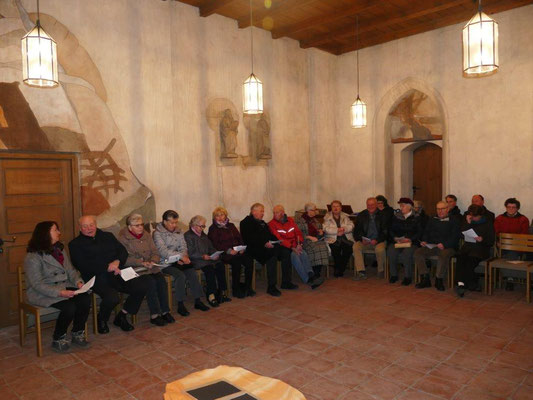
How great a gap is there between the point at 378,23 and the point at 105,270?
710cm

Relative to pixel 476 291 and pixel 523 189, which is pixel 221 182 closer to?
pixel 476 291

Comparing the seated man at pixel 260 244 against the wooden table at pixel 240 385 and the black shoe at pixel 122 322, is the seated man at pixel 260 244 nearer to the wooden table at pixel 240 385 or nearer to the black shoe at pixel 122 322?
the black shoe at pixel 122 322

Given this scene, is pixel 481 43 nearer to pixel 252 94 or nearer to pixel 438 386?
pixel 438 386

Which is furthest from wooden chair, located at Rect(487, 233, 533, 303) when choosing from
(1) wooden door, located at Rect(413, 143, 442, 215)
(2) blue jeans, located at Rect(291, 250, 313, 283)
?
(1) wooden door, located at Rect(413, 143, 442, 215)

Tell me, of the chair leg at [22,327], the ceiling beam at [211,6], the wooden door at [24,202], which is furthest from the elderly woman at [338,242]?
the chair leg at [22,327]

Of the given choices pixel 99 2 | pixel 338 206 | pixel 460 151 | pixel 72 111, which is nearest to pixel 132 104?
pixel 72 111

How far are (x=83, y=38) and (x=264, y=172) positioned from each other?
4294 millimetres

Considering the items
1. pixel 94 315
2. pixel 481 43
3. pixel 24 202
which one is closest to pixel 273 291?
pixel 94 315

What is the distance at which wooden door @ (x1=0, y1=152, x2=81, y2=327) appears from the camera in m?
5.61

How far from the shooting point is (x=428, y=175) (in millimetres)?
→ 10516

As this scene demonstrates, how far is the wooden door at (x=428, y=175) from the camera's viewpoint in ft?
34.0

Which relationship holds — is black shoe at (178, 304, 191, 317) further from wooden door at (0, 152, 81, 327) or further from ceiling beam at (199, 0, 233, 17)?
ceiling beam at (199, 0, 233, 17)

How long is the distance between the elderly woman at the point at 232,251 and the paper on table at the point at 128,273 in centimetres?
150

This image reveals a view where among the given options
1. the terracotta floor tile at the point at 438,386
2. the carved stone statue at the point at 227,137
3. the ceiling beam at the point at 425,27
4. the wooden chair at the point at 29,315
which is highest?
the ceiling beam at the point at 425,27
